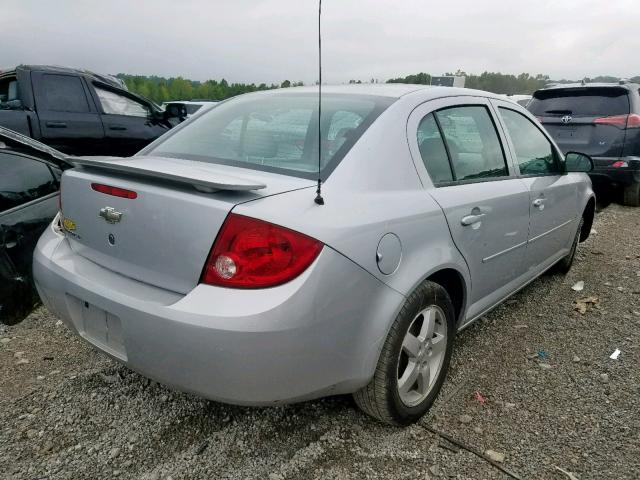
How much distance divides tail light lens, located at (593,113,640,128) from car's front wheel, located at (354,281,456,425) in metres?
5.56

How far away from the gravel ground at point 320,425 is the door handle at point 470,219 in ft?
2.91

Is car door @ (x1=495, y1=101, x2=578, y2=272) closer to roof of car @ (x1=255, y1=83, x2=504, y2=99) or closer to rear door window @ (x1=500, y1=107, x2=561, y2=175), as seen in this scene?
rear door window @ (x1=500, y1=107, x2=561, y2=175)

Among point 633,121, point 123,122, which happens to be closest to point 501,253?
point 633,121

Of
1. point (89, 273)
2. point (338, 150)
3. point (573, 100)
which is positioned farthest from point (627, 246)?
point (89, 273)

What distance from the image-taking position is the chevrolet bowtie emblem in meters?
1.92

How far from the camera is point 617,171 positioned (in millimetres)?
6688

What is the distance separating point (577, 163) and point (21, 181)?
12.1ft

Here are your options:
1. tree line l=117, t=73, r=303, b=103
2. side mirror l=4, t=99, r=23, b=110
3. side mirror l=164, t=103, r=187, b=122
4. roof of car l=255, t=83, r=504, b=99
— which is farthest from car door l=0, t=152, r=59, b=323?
tree line l=117, t=73, r=303, b=103

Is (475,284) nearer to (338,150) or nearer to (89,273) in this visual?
(338,150)

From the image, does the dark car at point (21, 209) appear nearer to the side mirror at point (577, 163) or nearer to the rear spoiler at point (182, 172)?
the rear spoiler at point (182, 172)

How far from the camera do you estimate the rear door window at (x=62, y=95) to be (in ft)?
20.5

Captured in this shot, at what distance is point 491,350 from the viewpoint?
9.96 ft

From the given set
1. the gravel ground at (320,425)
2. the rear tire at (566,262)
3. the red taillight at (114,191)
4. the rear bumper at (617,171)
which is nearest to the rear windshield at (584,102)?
the rear bumper at (617,171)

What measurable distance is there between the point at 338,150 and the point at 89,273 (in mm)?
1123
